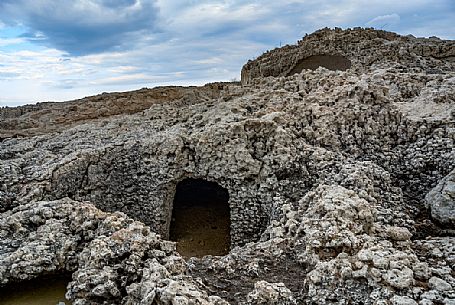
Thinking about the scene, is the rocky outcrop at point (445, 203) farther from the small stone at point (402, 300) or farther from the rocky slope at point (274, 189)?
the small stone at point (402, 300)

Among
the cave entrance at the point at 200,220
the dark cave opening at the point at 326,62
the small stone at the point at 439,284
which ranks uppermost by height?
the dark cave opening at the point at 326,62

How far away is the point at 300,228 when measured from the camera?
20.3 feet

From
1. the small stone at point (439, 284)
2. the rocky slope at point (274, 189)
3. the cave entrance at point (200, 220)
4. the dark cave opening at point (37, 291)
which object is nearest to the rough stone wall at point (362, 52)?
the rocky slope at point (274, 189)

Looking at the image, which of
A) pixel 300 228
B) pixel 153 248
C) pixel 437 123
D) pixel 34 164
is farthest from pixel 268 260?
pixel 34 164

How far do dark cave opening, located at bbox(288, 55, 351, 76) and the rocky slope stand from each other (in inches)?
10.0

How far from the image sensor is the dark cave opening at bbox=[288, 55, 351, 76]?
1414 centimetres

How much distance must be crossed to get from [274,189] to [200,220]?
3.95m

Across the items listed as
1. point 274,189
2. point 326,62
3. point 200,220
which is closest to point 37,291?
point 274,189

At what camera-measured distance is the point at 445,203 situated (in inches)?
254

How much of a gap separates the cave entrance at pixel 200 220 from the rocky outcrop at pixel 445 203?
200 inches

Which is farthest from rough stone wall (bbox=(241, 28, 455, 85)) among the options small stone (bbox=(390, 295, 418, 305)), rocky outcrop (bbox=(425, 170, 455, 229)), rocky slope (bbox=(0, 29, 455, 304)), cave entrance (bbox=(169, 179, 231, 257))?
small stone (bbox=(390, 295, 418, 305))

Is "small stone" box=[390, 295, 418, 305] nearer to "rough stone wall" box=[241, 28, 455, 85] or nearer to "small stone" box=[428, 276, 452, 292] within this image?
"small stone" box=[428, 276, 452, 292]

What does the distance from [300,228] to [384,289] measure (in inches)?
69.5

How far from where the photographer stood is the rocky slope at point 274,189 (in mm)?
4945
